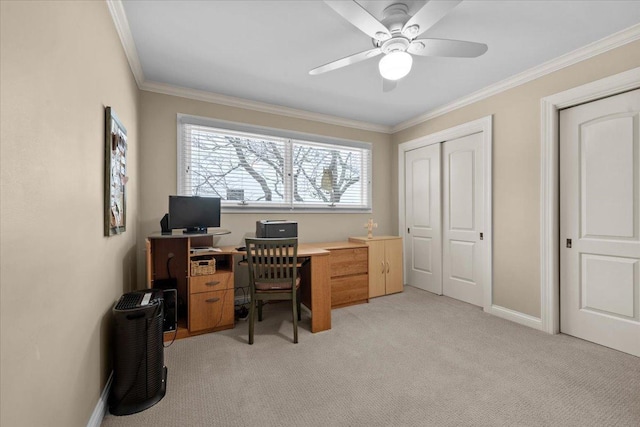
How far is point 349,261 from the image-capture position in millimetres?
3539

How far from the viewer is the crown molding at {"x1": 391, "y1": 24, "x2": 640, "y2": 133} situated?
2.22 meters

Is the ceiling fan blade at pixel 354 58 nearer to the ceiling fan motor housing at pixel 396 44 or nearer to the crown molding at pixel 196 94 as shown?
the ceiling fan motor housing at pixel 396 44

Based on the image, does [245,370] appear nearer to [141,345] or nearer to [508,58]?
[141,345]

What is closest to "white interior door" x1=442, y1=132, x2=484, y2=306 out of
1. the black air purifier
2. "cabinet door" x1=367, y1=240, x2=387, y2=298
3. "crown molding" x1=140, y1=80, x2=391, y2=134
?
"cabinet door" x1=367, y1=240, x2=387, y2=298

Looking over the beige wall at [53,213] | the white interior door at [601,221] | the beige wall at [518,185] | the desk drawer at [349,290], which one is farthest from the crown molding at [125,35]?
the white interior door at [601,221]

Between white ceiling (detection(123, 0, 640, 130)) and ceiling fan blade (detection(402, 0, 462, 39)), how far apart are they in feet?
0.54

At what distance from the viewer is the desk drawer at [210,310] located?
2674 millimetres

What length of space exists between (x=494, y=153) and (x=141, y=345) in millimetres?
3811

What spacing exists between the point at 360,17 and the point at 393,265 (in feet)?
10.3

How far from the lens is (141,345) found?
1.73 m

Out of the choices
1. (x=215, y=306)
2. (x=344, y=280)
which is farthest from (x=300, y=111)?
(x=215, y=306)

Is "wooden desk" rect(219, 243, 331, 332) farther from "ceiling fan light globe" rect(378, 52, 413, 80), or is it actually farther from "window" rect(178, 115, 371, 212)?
"ceiling fan light globe" rect(378, 52, 413, 80)

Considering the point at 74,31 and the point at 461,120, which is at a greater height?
the point at 461,120

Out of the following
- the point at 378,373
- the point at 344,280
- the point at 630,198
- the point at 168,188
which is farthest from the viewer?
the point at 344,280
